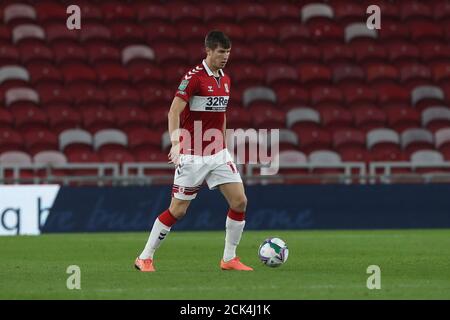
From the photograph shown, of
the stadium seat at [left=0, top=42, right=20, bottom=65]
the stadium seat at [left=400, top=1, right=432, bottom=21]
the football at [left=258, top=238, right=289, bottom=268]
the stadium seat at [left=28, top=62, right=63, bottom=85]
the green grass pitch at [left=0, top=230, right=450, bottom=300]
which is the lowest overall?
the green grass pitch at [left=0, top=230, right=450, bottom=300]

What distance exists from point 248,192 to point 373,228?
2.42 m

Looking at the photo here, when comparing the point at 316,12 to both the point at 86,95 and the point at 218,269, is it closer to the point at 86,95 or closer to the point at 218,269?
the point at 86,95

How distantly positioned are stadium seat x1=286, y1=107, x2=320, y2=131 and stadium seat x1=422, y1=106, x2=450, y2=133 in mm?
2351

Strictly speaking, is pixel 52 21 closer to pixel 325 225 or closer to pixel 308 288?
pixel 325 225

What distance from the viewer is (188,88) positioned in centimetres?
1076

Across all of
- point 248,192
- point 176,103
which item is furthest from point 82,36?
point 176,103

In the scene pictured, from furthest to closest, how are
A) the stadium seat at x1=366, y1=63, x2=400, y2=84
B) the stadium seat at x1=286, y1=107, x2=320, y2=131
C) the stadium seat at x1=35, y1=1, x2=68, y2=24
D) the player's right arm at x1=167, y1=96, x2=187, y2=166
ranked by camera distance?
the stadium seat at x1=35, y1=1, x2=68, y2=24, the stadium seat at x1=366, y1=63, x2=400, y2=84, the stadium seat at x1=286, y1=107, x2=320, y2=131, the player's right arm at x1=167, y1=96, x2=187, y2=166

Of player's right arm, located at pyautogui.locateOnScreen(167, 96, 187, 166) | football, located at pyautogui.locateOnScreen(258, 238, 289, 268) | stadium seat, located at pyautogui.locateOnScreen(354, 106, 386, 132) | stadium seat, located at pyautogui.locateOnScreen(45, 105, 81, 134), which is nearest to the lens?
player's right arm, located at pyautogui.locateOnScreen(167, 96, 187, 166)

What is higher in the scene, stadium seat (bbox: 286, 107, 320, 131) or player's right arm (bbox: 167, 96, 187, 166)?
stadium seat (bbox: 286, 107, 320, 131)

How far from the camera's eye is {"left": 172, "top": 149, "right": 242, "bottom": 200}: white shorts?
427 inches

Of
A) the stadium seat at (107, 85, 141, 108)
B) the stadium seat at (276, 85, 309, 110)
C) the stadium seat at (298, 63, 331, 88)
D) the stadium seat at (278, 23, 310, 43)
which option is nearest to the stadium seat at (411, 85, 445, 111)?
the stadium seat at (298, 63, 331, 88)

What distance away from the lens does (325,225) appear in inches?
781

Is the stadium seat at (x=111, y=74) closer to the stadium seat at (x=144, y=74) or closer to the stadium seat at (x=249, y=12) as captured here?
the stadium seat at (x=144, y=74)

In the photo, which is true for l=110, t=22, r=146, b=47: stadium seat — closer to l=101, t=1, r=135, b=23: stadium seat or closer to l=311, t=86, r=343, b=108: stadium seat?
l=101, t=1, r=135, b=23: stadium seat
